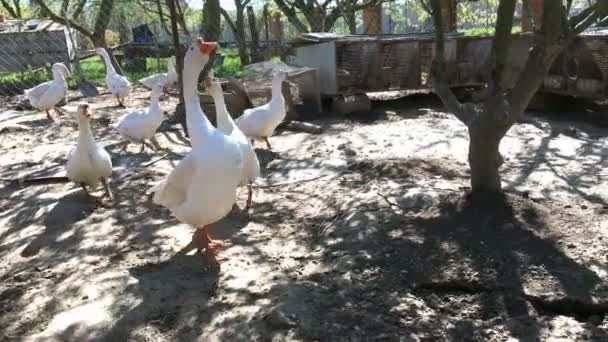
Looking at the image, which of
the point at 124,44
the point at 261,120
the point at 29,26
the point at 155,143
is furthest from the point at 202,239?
the point at 124,44

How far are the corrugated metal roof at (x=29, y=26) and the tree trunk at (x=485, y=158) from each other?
1365 cm

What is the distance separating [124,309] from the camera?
3381mm

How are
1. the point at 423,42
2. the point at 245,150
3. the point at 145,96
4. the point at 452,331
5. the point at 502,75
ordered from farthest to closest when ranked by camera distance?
the point at 145,96, the point at 423,42, the point at 245,150, the point at 502,75, the point at 452,331

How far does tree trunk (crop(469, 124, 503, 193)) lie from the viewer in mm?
4379

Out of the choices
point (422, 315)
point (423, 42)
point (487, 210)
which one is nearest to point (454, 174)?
point (487, 210)

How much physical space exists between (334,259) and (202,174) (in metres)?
1.08

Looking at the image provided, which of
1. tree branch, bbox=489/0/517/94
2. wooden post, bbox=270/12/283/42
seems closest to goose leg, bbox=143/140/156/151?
tree branch, bbox=489/0/517/94

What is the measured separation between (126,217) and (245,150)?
123 cm

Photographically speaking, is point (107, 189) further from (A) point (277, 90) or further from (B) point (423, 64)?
(B) point (423, 64)

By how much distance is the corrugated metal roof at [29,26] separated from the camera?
49.3 feet

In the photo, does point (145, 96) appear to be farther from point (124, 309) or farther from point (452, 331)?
point (452, 331)

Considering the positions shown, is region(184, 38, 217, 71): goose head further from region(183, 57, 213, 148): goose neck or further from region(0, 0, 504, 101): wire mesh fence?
region(0, 0, 504, 101): wire mesh fence

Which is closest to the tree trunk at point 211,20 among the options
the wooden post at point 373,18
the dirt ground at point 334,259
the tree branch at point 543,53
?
the dirt ground at point 334,259

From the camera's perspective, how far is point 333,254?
13.1ft
